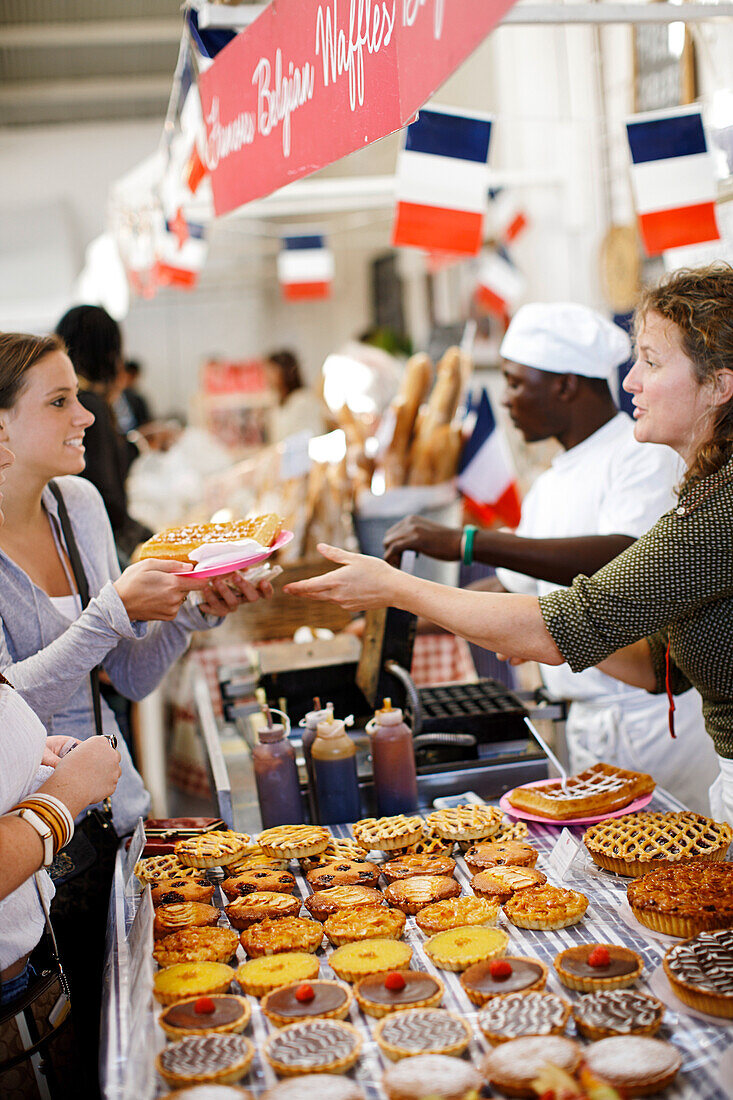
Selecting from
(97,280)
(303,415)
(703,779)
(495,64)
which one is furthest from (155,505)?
(495,64)

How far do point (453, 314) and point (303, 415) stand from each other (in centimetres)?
271

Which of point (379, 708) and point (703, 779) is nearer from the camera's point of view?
point (379, 708)

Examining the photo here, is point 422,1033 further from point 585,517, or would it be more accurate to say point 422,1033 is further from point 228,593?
point 585,517

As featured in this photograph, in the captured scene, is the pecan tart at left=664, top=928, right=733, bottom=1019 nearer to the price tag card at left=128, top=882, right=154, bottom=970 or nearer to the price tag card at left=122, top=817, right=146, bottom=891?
the price tag card at left=128, top=882, right=154, bottom=970

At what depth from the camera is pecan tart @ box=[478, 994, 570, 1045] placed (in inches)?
55.2

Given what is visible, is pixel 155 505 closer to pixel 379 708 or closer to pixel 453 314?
pixel 379 708

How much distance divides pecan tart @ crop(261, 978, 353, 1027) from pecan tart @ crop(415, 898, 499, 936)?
0.78 feet

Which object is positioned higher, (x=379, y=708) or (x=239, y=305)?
(x=239, y=305)

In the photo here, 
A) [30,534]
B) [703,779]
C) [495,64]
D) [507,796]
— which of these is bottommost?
[703,779]

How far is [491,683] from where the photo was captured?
294 centimetres

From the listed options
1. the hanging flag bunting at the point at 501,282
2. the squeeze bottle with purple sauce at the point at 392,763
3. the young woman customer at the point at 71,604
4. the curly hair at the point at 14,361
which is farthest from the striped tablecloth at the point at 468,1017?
the hanging flag bunting at the point at 501,282

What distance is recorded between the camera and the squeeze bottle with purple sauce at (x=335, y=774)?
93.0 inches

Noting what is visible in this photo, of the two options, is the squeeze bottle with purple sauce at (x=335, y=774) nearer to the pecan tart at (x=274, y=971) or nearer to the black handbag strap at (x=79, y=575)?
the black handbag strap at (x=79, y=575)

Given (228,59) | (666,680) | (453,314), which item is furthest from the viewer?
(453,314)
